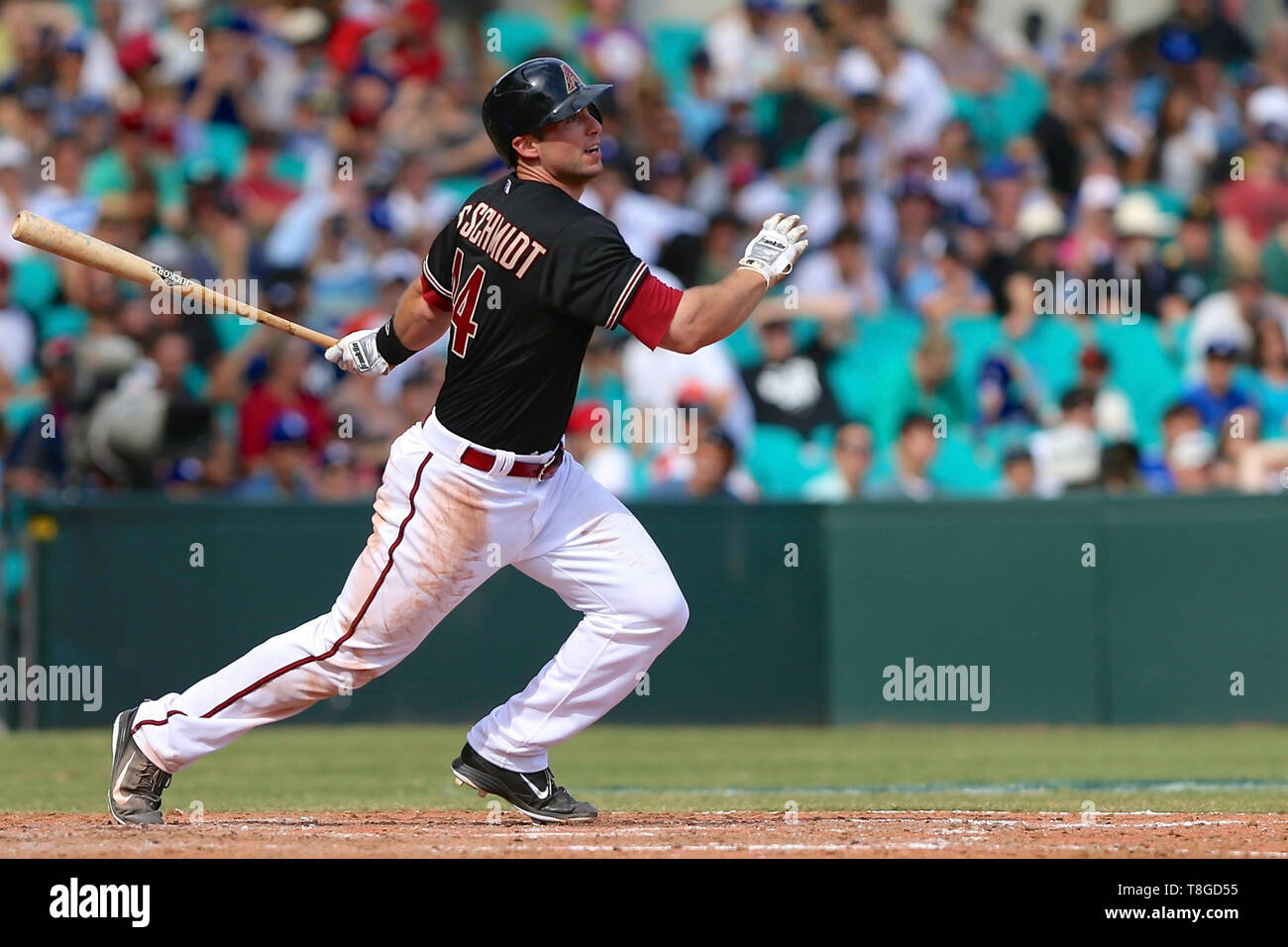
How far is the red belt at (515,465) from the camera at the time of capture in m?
6.18

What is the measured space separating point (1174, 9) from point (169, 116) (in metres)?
8.15

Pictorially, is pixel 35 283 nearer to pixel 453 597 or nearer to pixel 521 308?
pixel 453 597

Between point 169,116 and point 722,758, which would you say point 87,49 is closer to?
point 169,116

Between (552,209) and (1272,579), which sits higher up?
(552,209)

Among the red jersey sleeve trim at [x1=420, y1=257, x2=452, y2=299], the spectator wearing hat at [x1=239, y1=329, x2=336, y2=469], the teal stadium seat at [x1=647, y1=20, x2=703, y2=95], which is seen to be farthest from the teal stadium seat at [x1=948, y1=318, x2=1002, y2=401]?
the red jersey sleeve trim at [x1=420, y1=257, x2=452, y2=299]

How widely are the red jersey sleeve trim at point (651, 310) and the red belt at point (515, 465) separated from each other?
580mm

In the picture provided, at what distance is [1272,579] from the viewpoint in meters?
10.8

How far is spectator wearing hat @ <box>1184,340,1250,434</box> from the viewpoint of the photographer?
12.5 m

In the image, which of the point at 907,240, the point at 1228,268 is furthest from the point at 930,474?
the point at 1228,268

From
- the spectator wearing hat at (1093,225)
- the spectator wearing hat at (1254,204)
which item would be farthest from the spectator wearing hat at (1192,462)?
the spectator wearing hat at (1254,204)

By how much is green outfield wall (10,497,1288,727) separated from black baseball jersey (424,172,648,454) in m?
5.08

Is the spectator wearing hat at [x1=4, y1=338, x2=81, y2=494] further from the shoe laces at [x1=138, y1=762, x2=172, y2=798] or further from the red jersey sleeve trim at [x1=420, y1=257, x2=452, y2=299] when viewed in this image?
the red jersey sleeve trim at [x1=420, y1=257, x2=452, y2=299]

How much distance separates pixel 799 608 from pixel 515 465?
546 cm

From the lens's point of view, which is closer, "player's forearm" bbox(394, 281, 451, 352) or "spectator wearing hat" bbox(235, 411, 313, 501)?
"player's forearm" bbox(394, 281, 451, 352)
